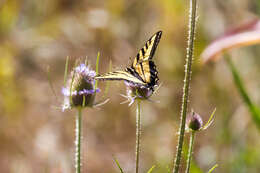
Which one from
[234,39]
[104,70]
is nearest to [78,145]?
[234,39]

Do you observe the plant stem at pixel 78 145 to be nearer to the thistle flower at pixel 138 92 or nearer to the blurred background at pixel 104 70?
the thistle flower at pixel 138 92

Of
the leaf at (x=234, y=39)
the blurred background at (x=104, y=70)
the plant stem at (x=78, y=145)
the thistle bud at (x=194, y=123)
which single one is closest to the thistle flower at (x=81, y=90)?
the plant stem at (x=78, y=145)

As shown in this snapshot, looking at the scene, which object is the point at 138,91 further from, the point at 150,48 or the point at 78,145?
the point at 78,145

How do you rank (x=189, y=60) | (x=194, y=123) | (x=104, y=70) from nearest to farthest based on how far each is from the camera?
1. (x=189, y=60)
2. (x=194, y=123)
3. (x=104, y=70)

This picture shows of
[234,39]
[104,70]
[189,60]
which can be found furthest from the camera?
[104,70]

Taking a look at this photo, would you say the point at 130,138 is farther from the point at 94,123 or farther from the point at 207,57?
the point at 207,57

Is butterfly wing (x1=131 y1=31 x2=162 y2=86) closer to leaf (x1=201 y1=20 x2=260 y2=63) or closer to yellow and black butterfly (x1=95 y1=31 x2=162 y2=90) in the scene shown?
yellow and black butterfly (x1=95 y1=31 x2=162 y2=90)
